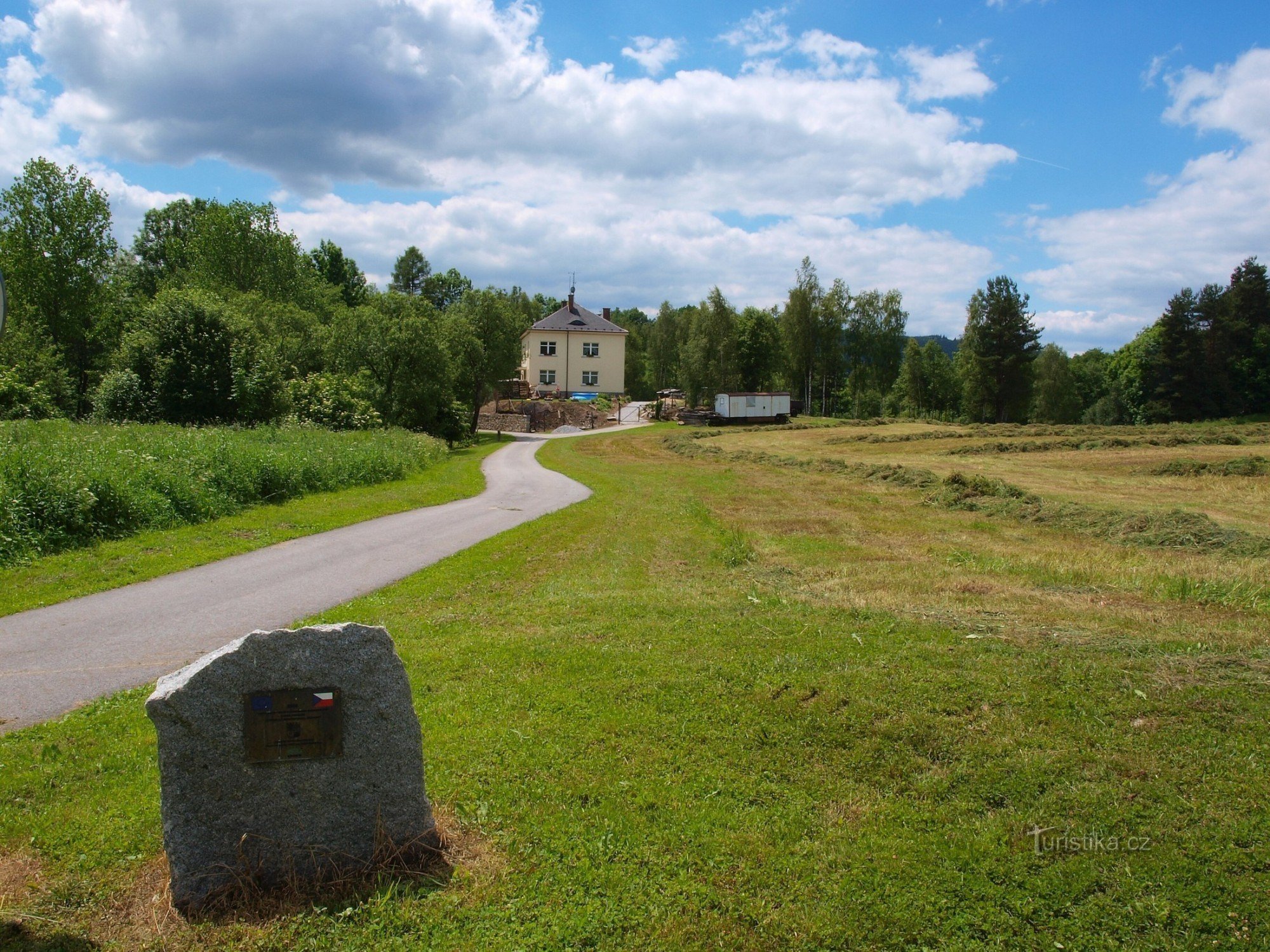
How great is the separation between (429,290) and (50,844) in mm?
106792

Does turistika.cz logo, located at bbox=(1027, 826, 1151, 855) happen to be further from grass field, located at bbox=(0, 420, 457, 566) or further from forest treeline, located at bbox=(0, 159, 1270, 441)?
forest treeline, located at bbox=(0, 159, 1270, 441)

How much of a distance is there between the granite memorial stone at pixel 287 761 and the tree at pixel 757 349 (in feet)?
237

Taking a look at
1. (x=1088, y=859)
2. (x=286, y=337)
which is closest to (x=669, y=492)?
Answer: (x=1088, y=859)

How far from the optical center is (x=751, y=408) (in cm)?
6275

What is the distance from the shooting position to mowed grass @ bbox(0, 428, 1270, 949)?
392cm

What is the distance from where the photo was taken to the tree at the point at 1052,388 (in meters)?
79.4

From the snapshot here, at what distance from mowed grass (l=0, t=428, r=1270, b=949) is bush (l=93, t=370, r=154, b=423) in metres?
Answer: 28.6

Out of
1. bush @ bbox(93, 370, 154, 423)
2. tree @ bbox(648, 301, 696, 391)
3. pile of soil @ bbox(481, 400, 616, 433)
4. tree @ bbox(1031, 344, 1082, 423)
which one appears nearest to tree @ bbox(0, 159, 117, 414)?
bush @ bbox(93, 370, 154, 423)

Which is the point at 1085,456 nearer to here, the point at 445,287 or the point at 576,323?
the point at 576,323

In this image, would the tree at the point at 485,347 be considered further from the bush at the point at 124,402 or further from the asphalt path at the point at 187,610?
the asphalt path at the point at 187,610

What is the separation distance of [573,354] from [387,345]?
40.3m

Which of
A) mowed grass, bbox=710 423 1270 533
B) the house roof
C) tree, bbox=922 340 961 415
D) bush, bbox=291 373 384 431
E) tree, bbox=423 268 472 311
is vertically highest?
tree, bbox=423 268 472 311

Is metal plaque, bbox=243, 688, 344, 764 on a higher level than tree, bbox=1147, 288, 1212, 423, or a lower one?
lower

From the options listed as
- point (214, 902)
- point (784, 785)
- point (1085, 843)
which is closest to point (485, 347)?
point (784, 785)
